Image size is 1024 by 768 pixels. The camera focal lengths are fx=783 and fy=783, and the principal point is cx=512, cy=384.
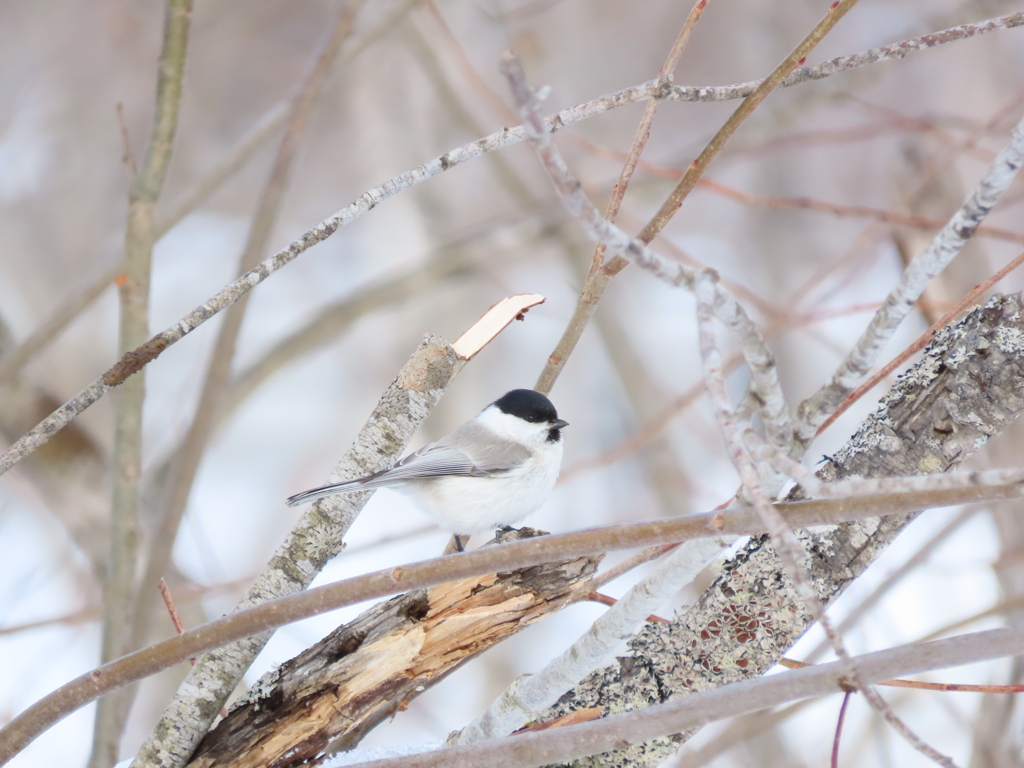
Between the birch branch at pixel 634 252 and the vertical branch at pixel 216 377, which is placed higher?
the vertical branch at pixel 216 377

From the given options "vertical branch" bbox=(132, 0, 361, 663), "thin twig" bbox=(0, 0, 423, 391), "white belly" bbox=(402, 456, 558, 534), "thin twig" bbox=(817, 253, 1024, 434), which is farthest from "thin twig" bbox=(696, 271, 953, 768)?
"thin twig" bbox=(0, 0, 423, 391)

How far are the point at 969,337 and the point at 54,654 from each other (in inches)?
117

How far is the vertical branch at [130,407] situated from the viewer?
63.4 inches

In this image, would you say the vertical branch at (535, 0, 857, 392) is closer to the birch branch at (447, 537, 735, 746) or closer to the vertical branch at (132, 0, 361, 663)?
the birch branch at (447, 537, 735, 746)

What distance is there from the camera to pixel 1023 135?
0.64m

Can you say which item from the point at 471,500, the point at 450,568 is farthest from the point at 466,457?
the point at 450,568

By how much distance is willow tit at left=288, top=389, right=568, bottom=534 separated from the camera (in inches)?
73.1

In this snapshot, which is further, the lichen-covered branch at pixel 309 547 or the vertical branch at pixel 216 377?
the vertical branch at pixel 216 377

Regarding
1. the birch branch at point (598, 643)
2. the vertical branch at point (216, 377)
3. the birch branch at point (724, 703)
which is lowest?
the birch branch at point (724, 703)

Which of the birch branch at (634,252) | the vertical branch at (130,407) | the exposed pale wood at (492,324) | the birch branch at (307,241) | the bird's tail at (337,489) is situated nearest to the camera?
the birch branch at (634,252)

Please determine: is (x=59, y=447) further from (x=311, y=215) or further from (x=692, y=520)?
(x=311, y=215)

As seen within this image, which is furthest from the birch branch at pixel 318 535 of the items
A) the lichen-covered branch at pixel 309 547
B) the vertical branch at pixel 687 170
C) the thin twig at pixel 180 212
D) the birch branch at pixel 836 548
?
the thin twig at pixel 180 212

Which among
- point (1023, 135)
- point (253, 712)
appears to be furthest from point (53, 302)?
point (1023, 135)

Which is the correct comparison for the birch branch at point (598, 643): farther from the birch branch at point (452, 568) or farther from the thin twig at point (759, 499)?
the thin twig at point (759, 499)
